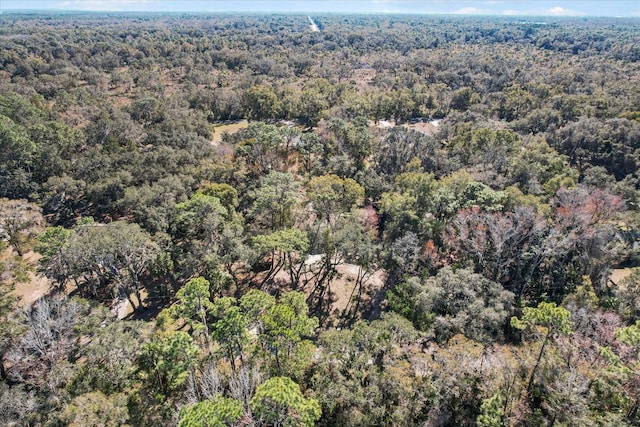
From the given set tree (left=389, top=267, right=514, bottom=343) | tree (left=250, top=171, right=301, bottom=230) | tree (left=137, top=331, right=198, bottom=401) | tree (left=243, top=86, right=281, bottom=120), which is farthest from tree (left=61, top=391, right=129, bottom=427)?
tree (left=243, top=86, right=281, bottom=120)

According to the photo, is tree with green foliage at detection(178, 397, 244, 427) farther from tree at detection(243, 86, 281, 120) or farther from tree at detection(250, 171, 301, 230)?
tree at detection(243, 86, 281, 120)

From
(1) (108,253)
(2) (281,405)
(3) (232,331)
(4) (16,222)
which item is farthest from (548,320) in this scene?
(4) (16,222)

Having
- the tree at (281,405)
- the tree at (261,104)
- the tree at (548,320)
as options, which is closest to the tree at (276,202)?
the tree at (281,405)

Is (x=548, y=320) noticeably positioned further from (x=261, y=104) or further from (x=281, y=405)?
(x=261, y=104)

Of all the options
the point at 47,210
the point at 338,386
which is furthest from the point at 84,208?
the point at 338,386

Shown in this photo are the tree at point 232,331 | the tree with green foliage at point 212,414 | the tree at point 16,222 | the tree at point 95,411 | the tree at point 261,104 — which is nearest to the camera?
the tree with green foliage at point 212,414

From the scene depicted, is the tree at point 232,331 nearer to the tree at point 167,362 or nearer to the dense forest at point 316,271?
the dense forest at point 316,271
